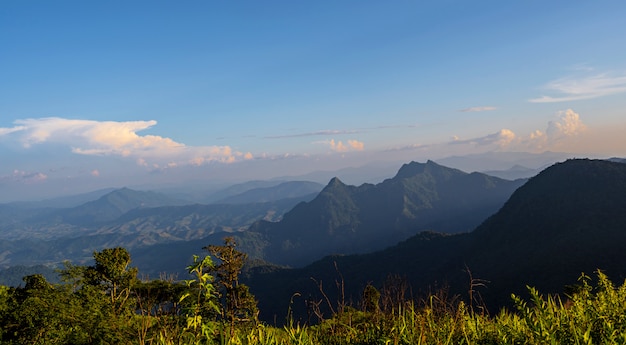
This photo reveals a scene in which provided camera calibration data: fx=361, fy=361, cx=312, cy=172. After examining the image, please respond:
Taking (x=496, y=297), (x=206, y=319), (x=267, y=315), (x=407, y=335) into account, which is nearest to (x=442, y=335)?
(x=407, y=335)

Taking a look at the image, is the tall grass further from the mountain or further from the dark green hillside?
the dark green hillside

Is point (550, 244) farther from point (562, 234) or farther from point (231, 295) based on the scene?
point (231, 295)

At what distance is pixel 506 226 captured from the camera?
192m

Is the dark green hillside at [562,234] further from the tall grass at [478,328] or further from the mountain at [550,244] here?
the tall grass at [478,328]

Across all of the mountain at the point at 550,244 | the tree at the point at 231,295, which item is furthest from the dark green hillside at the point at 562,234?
the tree at the point at 231,295

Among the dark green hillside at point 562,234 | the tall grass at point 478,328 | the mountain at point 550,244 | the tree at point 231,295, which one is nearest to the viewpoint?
the tall grass at point 478,328

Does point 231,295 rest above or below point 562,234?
above

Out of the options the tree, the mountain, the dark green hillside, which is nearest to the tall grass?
the tree

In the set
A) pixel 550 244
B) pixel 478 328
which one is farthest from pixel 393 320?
pixel 550 244

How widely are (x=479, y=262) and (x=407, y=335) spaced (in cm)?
18806

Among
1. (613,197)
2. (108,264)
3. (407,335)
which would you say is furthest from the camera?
(613,197)

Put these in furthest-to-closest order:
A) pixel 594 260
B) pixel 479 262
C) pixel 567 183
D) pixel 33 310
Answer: pixel 567 183 → pixel 479 262 → pixel 594 260 → pixel 33 310

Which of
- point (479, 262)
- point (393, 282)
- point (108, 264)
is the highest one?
point (393, 282)

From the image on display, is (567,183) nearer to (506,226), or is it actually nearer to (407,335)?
(506,226)
